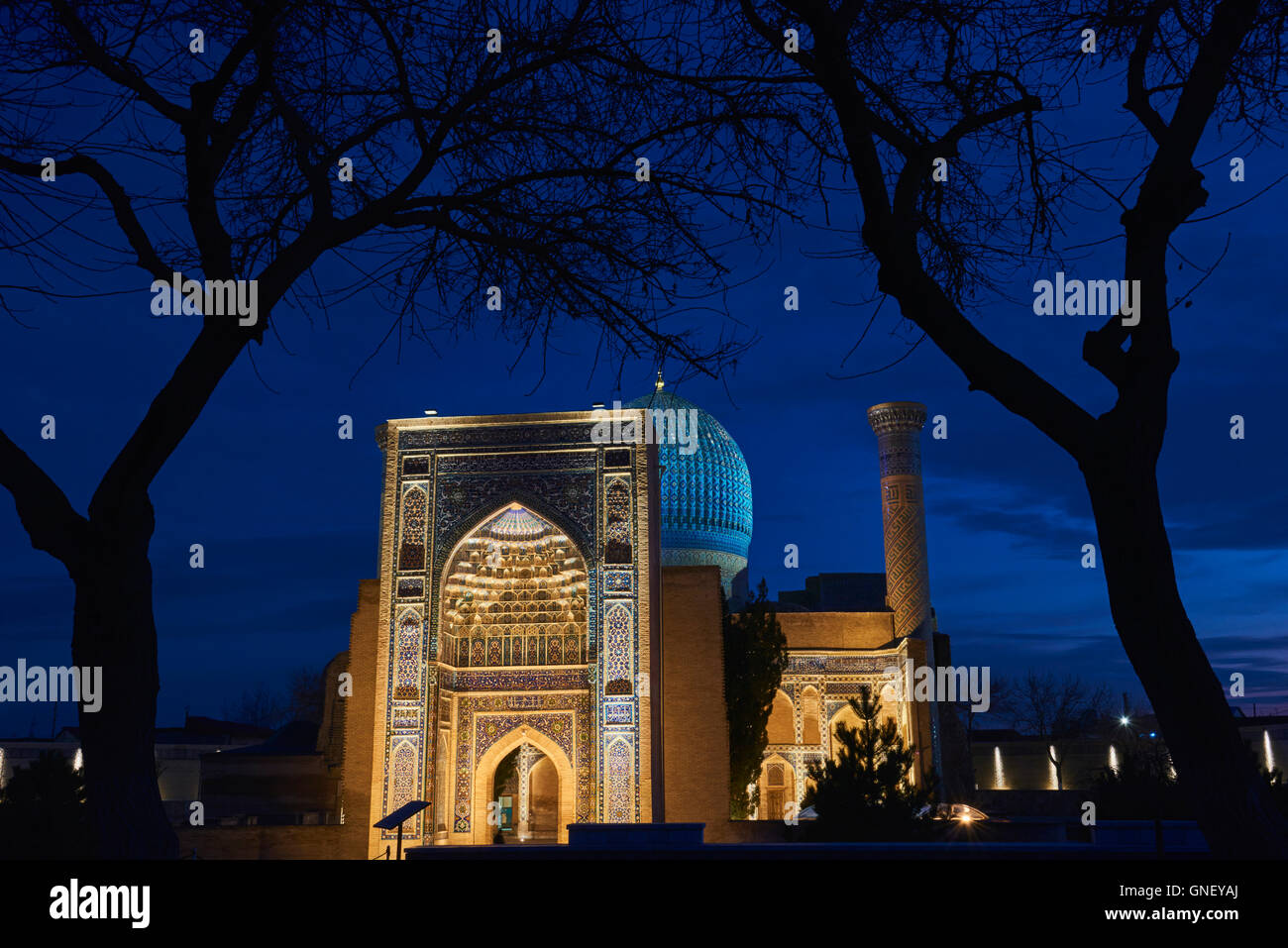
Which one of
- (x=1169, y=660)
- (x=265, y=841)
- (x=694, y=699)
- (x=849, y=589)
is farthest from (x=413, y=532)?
(x=1169, y=660)

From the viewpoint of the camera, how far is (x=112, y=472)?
8.55 feet

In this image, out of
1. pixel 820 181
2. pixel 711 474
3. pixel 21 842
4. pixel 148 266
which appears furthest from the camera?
pixel 711 474

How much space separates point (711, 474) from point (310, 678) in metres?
20.5

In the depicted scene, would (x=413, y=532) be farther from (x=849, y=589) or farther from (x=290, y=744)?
(x=849, y=589)

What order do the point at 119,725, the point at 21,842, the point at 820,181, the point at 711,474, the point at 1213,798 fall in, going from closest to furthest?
the point at 1213,798 → the point at 119,725 → the point at 820,181 → the point at 21,842 → the point at 711,474

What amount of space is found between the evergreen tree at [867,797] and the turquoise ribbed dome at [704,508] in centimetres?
1200

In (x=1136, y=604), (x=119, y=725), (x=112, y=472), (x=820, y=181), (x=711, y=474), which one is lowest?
(x=119, y=725)

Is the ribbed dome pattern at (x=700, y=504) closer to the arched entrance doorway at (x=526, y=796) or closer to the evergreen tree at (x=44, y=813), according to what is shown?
the arched entrance doorway at (x=526, y=796)

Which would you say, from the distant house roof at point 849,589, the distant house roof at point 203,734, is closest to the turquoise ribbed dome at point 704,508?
the distant house roof at point 849,589

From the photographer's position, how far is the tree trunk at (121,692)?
2.44 m

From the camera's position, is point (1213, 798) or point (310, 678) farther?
point (310, 678)
